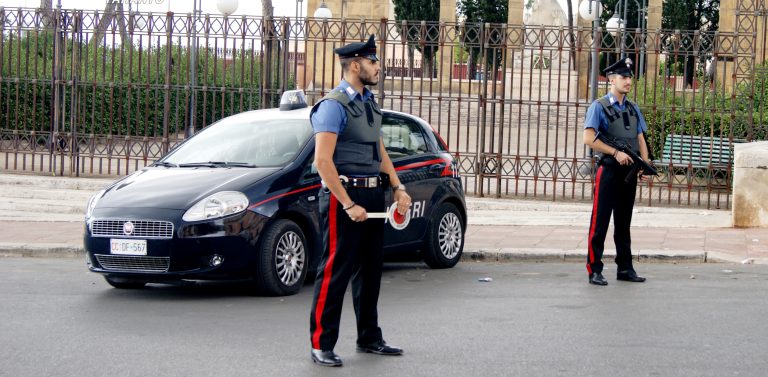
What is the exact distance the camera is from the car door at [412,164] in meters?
10.5

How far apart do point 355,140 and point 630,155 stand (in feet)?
12.2

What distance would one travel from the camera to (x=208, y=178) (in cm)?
932

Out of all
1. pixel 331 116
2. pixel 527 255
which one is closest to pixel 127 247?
pixel 331 116

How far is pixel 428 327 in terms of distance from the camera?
7883 mm

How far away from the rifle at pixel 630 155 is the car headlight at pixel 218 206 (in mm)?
2842

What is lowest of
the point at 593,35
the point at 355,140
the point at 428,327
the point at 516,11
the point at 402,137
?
the point at 428,327

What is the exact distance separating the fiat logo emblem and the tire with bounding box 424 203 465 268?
9.58 ft

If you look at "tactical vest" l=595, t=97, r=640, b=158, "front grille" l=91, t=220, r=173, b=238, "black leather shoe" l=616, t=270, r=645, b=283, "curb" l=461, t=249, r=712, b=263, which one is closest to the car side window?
"curb" l=461, t=249, r=712, b=263

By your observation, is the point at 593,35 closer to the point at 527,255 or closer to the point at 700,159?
the point at 700,159

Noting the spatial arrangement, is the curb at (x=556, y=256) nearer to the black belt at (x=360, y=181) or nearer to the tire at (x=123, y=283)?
the tire at (x=123, y=283)

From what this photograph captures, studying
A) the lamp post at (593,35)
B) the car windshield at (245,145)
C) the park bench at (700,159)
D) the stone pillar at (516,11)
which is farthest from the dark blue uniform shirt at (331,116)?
the stone pillar at (516,11)

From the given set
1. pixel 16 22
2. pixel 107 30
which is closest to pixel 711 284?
pixel 107 30

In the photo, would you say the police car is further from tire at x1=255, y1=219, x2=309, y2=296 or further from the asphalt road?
the asphalt road

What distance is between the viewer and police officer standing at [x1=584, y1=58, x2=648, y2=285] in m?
9.68
